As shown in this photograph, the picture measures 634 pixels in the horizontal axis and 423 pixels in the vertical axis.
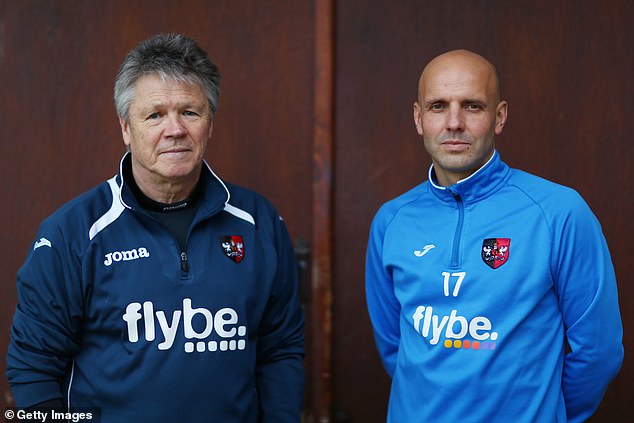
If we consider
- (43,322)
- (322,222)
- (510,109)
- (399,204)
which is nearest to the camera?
(43,322)

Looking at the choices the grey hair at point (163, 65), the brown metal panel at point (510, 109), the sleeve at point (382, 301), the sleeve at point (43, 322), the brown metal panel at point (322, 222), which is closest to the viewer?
the sleeve at point (43, 322)

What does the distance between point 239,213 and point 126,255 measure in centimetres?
35

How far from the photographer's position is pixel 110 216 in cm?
197

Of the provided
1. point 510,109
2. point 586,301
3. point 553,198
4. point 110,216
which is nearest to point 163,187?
point 110,216

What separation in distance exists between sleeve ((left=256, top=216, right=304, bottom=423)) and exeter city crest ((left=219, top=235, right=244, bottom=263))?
13cm

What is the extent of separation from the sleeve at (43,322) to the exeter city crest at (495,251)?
104 cm

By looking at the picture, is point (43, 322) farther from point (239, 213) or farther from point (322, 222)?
point (322, 222)

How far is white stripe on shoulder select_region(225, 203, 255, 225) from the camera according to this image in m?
2.10

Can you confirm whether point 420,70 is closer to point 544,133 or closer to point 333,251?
point 544,133

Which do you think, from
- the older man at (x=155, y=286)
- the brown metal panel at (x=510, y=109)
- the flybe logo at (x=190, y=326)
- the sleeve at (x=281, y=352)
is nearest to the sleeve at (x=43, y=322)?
the older man at (x=155, y=286)

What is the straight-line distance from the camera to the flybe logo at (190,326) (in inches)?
74.8

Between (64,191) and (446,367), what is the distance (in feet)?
5.60

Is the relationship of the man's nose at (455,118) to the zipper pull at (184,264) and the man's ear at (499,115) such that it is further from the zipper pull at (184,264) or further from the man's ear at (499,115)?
the zipper pull at (184,264)

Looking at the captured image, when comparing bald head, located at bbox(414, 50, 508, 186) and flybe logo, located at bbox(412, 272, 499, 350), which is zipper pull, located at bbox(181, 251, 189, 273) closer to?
flybe logo, located at bbox(412, 272, 499, 350)
